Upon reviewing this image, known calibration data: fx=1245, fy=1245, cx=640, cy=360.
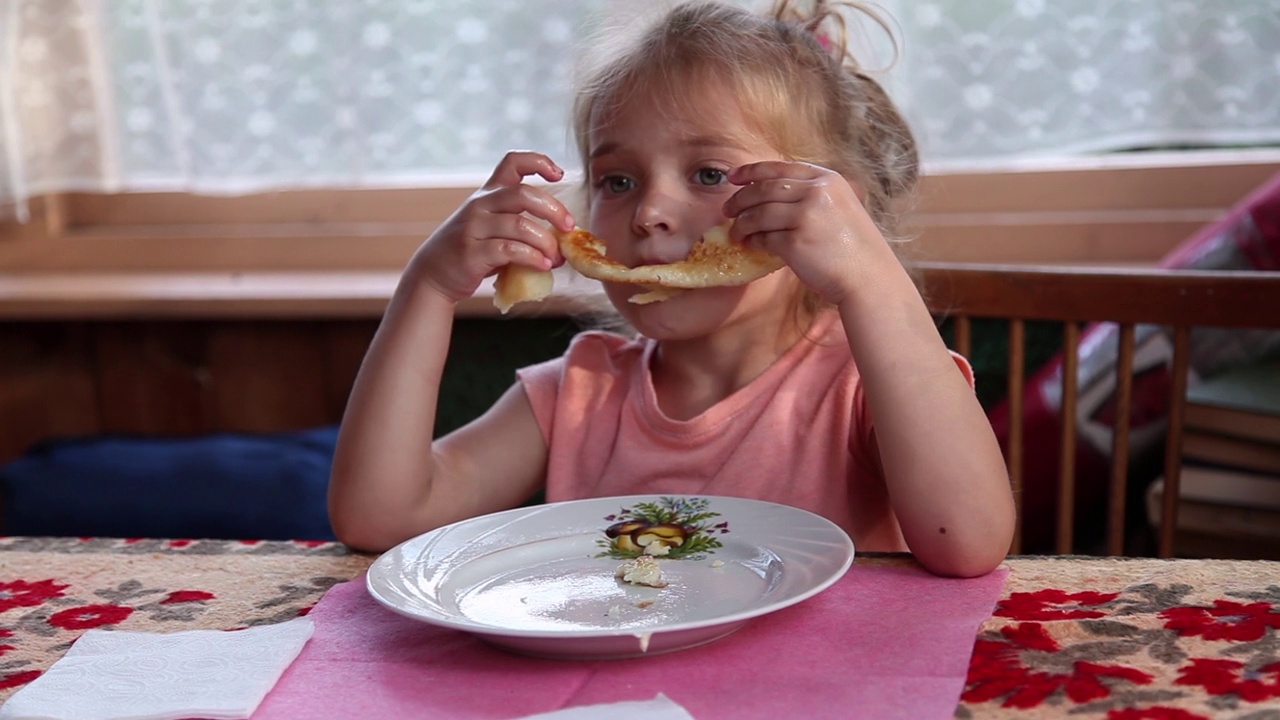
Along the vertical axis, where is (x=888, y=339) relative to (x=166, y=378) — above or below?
above

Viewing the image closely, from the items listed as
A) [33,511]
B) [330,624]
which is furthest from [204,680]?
[33,511]

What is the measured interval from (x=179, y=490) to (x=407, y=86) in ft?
2.84

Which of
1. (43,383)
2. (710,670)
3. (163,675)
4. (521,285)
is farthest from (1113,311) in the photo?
(43,383)

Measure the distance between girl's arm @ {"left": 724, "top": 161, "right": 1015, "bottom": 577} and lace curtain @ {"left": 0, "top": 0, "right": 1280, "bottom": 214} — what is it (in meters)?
1.18

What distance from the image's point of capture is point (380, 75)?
2.41 metres

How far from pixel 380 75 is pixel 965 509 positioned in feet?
5.88

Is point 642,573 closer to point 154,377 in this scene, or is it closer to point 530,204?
point 530,204

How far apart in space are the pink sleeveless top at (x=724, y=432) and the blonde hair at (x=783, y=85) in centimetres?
11

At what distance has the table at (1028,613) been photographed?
26.2 inches

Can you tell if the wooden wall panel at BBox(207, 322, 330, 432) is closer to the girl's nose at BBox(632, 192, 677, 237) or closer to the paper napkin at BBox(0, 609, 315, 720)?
the girl's nose at BBox(632, 192, 677, 237)

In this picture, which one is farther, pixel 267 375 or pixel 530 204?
pixel 267 375

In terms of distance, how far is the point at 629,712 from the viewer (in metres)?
0.65

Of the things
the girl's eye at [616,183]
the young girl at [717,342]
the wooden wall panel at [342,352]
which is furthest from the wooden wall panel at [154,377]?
the girl's eye at [616,183]

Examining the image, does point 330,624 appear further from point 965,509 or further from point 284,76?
point 284,76
